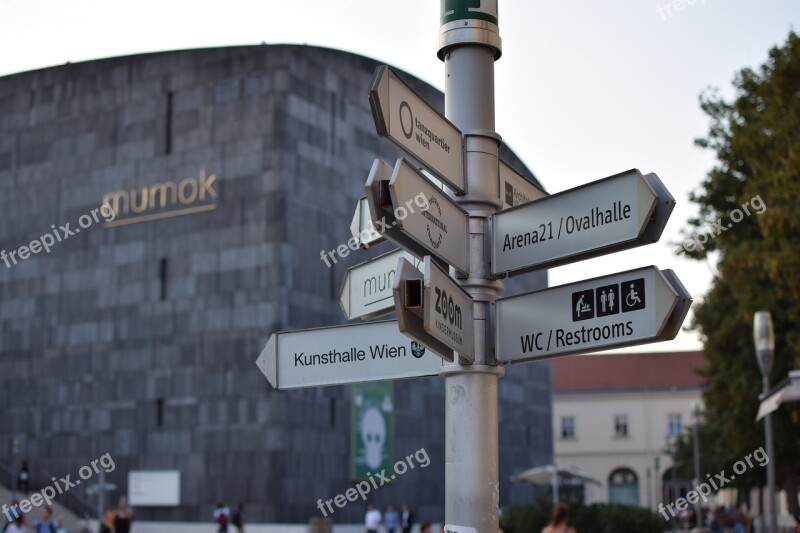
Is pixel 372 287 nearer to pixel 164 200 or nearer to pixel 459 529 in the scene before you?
pixel 459 529

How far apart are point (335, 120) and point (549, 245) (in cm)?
4258

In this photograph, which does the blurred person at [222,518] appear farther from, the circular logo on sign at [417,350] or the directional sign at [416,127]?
the directional sign at [416,127]

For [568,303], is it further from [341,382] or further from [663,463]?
[663,463]

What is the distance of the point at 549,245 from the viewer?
16.0ft

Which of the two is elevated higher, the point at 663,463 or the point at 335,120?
the point at 335,120

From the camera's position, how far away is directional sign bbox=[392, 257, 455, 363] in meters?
4.12

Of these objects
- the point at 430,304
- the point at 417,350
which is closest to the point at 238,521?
the point at 417,350

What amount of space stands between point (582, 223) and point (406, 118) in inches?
35.1

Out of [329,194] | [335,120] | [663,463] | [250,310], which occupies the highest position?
[335,120]

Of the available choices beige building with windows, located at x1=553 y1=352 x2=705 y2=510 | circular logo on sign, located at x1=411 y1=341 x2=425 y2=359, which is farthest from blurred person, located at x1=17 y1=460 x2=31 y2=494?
beige building with windows, located at x1=553 y1=352 x2=705 y2=510

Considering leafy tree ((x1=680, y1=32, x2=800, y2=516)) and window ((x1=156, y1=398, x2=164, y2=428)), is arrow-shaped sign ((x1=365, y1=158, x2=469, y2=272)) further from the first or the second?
window ((x1=156, y1=398, x2=164, y2=428))

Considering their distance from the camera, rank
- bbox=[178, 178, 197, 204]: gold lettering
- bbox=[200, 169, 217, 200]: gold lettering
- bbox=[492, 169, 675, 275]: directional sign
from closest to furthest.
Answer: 1. bbox=[492, 169, 675, 275]: directional sign
2. bbox=[200, 169, 217, 200]: gold lettering
3. bbox=[178, 178, 197, 204]: gold lettering

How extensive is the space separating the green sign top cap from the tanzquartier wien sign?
40871 mm

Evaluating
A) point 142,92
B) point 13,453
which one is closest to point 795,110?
point 142,92
